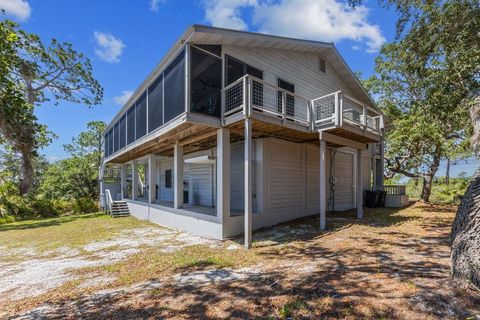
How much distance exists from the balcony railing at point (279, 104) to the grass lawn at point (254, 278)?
352 cm

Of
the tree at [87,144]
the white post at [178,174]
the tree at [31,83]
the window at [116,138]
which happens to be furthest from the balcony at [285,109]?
the tree at [87,144]

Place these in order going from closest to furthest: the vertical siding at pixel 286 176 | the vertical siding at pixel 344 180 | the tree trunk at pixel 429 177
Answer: the vertical siding at pixel 286 176
the vertical siding at pixel 344 180
the tree trunk at pixel 429 177

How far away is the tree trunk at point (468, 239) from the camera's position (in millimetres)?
3441

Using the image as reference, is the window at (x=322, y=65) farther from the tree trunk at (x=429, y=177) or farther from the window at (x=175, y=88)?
the tree trunk at (x=429, y=177)

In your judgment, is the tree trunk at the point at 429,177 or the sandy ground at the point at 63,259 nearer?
the sandy ground at the point at 63,259

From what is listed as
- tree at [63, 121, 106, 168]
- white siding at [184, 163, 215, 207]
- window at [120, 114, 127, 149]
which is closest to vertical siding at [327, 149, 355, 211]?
white siding at [184, 163, 215, 207]

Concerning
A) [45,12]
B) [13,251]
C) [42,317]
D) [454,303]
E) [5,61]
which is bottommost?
[13,251]

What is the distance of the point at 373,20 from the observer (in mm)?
8297

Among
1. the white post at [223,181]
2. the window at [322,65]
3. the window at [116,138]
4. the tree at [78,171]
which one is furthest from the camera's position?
the tree at [78,171]

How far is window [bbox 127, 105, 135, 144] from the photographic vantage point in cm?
1275

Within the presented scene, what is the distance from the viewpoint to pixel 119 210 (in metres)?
16.0

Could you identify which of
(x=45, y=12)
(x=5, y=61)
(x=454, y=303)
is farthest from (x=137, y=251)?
(x=5, y=61)

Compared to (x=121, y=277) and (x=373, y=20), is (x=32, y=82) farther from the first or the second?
(x=373, y=20)

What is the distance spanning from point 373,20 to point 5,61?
17.2 m
